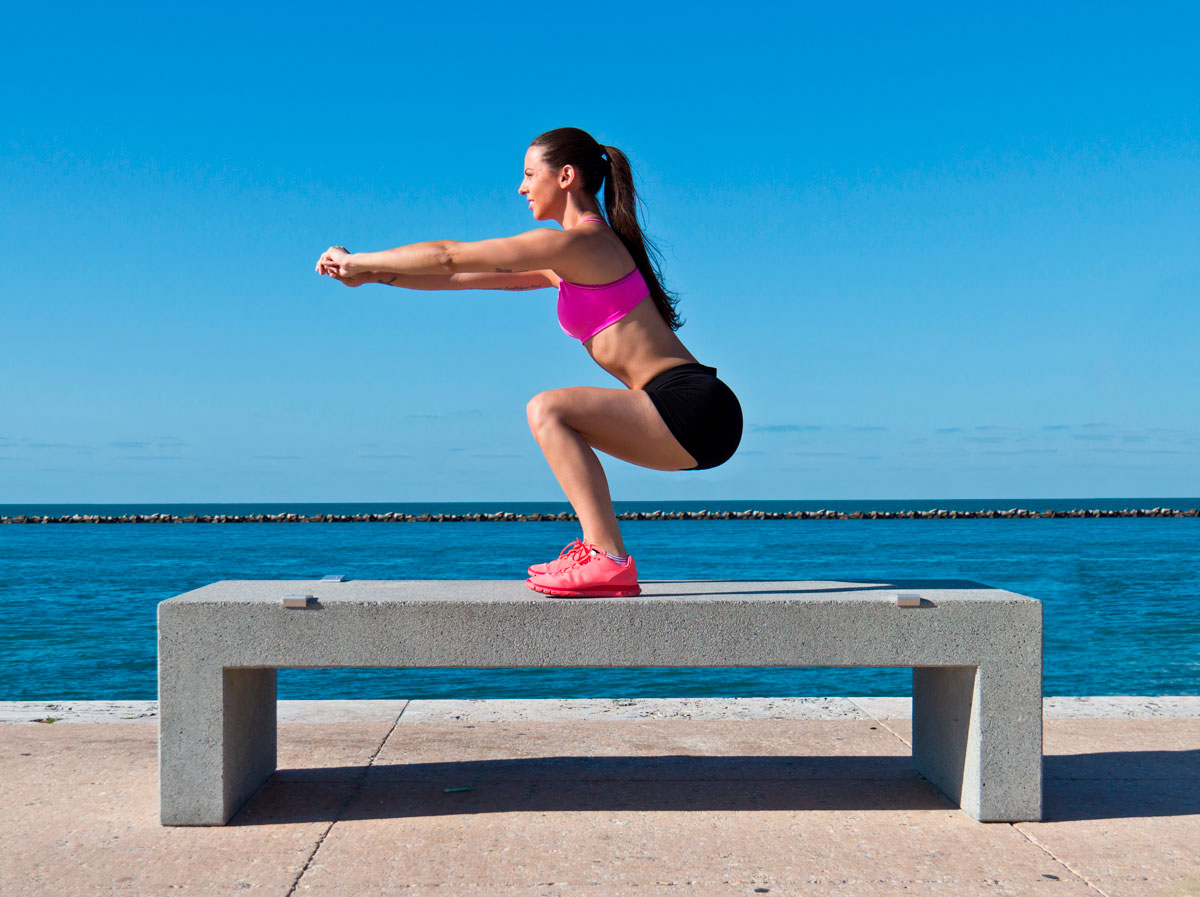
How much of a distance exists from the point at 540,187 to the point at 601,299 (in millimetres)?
560

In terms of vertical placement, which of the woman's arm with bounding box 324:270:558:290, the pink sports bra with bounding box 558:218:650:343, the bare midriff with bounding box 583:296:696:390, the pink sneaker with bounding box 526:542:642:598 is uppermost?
the woman's arm with bounding box 324:270:558:290

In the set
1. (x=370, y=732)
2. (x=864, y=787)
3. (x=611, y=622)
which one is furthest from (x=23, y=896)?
(x=864, y=787)

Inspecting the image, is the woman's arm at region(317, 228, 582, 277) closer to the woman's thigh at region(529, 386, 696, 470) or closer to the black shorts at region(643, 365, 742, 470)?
the woman's thigh at region(529, 386, 696, 470)

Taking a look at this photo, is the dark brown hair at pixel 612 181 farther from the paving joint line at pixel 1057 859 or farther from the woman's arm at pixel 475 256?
the paving joint line at pixel 1057 859

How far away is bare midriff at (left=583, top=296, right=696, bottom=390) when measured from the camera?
13.1 ft

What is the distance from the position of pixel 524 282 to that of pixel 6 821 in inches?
110

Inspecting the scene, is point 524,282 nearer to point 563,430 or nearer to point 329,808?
point 563,430

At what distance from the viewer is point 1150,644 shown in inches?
684

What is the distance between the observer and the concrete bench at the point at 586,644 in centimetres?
349

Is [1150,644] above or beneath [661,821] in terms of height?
beneath

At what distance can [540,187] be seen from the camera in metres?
4.13

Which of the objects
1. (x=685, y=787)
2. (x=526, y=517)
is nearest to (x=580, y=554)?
(x=685, y=787)

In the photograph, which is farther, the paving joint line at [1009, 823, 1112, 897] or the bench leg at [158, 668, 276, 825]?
the bench leg at [158, 668, 276, 825]

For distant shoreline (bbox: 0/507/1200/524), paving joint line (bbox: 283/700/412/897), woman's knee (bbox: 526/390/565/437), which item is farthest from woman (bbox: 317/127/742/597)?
distant shoreline (bbox: 0/507/1200/524)
